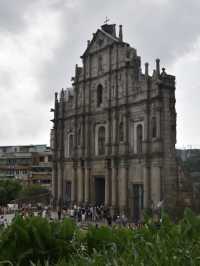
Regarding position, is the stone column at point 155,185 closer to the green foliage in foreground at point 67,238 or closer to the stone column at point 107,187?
the stone column at point 107,187

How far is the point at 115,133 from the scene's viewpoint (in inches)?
1460

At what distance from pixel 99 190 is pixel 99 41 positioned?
12788mm

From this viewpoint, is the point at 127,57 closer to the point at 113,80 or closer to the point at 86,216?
the point at 113,80

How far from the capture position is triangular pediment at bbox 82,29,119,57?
3850 cm

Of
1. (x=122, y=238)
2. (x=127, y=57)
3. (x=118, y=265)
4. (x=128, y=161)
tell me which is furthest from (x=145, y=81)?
(x=118, y=265)

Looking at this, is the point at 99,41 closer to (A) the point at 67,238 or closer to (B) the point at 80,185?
(B) the point at 80,185

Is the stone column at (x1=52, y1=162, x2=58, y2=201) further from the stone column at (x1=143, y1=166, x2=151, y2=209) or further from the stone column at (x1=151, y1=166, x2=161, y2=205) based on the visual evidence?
the stone column at (x1=151, y1=166, x2=161, y2=205)

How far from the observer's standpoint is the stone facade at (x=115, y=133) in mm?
32875

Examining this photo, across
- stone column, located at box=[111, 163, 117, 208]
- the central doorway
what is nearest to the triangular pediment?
stone column, located at box=[111, 163, 117, 208]

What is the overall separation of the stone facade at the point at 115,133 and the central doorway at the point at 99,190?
0.28 ft

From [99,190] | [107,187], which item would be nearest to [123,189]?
[107,187]

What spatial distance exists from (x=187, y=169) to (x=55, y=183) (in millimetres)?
14943

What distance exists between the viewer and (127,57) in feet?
120

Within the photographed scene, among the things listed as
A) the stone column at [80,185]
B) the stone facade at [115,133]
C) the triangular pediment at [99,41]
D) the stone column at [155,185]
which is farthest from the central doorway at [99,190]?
the triangular pediment at [99,41]
